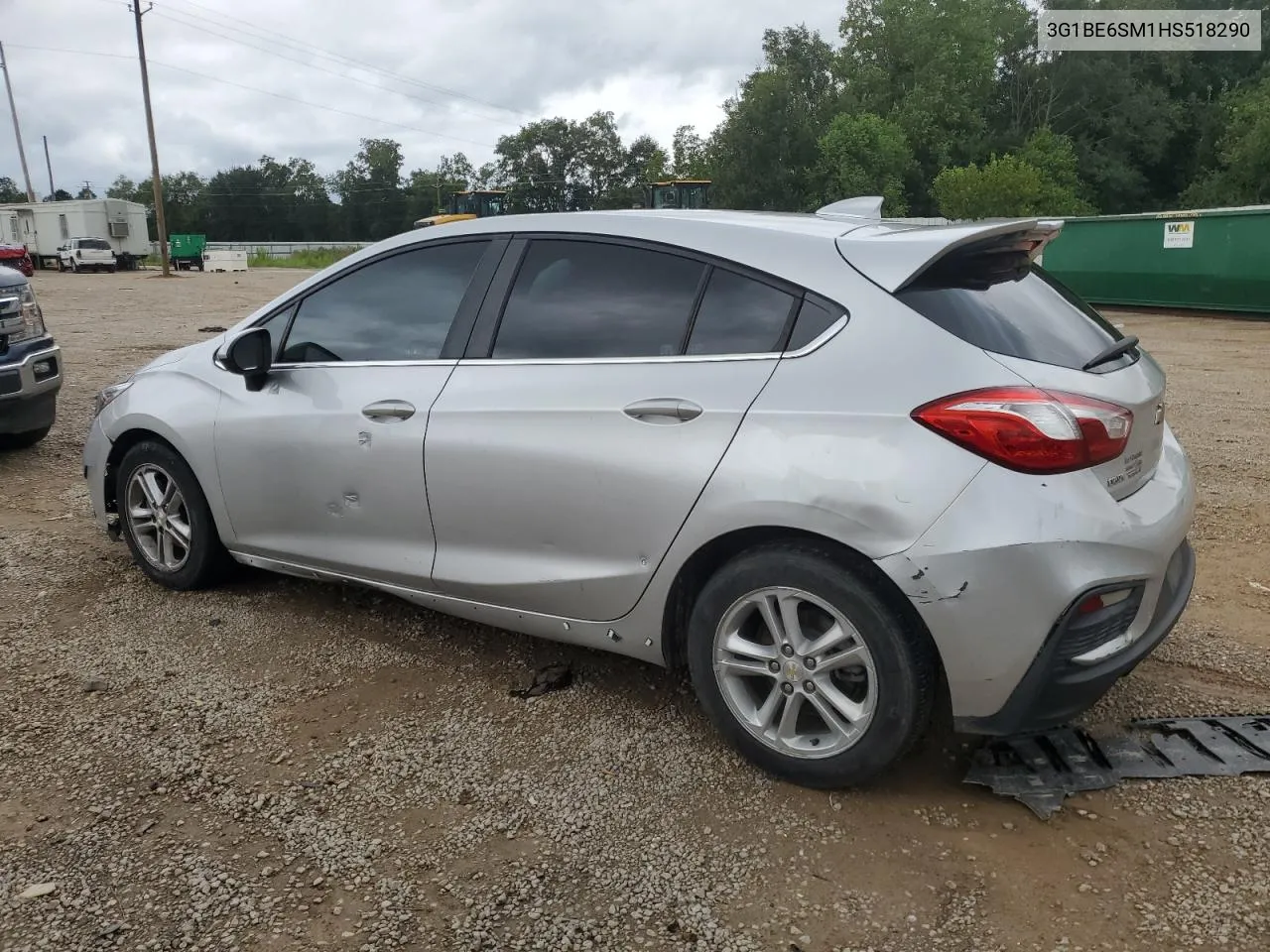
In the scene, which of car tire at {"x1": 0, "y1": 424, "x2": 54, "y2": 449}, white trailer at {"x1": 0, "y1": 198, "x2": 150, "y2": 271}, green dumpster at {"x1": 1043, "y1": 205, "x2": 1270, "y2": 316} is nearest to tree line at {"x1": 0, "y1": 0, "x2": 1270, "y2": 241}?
white trailer at {"x1": 0, "y1": 198, "x2": 150, "y2": 271}

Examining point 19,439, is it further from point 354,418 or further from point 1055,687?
point 1055,687

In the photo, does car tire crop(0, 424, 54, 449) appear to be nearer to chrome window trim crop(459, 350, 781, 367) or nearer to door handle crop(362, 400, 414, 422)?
door handle crop(362, 400, 414, 422)

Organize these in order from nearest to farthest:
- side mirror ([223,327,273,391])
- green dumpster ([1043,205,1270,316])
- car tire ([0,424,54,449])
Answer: side mirror ([223,327,273,391])
car tire ([0,424,54,449])
green dumpster ([1043,205,1270,316])

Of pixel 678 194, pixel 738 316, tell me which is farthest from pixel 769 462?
pixel 678 194

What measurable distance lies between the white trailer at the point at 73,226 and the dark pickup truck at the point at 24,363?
147 feet

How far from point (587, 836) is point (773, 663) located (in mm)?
688

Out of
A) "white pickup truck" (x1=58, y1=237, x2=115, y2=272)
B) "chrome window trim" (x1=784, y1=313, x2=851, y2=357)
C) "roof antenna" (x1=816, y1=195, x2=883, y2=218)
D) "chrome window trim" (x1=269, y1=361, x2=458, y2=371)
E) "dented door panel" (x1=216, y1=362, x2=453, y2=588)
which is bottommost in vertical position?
"dented door panel" (x1=216, y1=362, x2=453, y2=588)

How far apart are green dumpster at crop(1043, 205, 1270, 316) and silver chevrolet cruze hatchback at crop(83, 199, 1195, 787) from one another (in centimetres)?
1654

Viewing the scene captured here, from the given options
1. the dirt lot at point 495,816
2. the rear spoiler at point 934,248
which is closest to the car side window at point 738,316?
the rear spoiler at point 934,248

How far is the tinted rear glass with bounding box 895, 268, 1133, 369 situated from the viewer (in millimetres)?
2643

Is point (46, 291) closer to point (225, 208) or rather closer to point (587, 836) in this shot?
point (587, 836)

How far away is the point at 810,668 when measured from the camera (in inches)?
108

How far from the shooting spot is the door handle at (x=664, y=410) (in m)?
2.87

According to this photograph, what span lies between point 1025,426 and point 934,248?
0.59 metres
